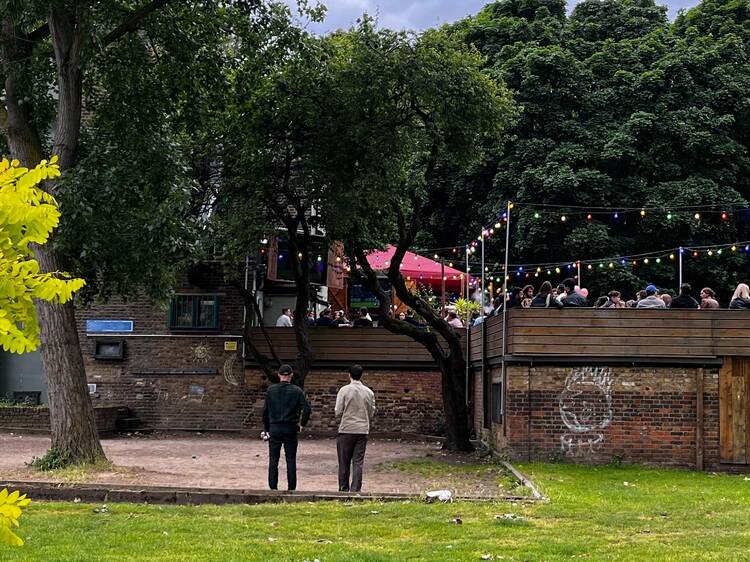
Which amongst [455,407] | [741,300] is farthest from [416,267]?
[741,300]

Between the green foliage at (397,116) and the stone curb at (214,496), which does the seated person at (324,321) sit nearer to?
the green foliage at (397,116)

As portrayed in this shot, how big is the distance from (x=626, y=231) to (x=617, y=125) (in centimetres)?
366

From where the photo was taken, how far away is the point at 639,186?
3173cm

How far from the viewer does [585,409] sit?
16.2 metres

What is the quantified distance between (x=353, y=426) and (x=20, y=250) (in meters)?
8.03

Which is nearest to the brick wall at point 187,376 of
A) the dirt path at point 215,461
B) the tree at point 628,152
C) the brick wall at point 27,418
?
the dirt path at point 215,461

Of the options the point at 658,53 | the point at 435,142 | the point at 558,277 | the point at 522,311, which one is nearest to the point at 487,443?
the point at 522,311

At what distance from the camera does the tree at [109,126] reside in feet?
46.2

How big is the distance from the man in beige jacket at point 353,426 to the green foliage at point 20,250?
781cm

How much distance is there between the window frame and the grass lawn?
12944 mm

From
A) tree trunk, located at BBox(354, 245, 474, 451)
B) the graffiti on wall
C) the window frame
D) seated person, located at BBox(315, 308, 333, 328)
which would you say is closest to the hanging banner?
seated person, located at BBox(315, 308, 333, 328)

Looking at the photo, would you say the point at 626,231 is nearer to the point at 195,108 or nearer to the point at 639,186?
the point at 639,186

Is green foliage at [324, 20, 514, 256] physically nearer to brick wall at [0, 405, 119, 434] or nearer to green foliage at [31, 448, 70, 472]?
green foliage at [31, 448, 70, 472]

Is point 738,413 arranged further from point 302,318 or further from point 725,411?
point 302,318
